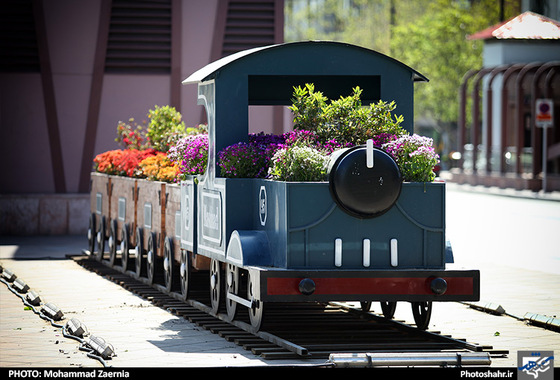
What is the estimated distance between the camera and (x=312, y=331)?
37.0 feet

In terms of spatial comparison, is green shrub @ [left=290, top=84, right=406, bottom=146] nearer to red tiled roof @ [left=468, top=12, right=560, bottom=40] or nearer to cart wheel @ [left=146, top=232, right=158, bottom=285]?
cart wheel @ [left=146, top=232, right=158, bottom=285]

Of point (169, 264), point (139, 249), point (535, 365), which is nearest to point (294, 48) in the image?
point (169, 264)

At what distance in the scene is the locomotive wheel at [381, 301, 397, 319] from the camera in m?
12.2

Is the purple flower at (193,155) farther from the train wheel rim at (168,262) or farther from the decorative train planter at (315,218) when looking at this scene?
the train wheel rim at (168,262)

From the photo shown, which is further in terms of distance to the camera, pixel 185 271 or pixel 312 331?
pixel 185 271

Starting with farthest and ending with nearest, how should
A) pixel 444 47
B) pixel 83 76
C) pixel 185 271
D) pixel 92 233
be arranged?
pixel 444 47 < pixel 83 76 < pixel 92 233 < pixel 185 271

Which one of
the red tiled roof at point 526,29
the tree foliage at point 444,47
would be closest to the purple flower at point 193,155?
the red tiled roof at point 526,29

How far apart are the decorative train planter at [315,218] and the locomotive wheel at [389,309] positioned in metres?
0.01

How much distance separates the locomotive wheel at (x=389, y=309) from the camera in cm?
1219

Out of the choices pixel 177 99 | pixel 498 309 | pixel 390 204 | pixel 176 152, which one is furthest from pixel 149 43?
pixel 390 204

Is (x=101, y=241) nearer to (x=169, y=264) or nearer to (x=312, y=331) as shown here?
(x=169, y=264)

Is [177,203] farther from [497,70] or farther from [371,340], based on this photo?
[497,70]

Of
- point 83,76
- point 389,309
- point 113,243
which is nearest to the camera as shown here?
point 389,309

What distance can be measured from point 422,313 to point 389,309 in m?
0.82
